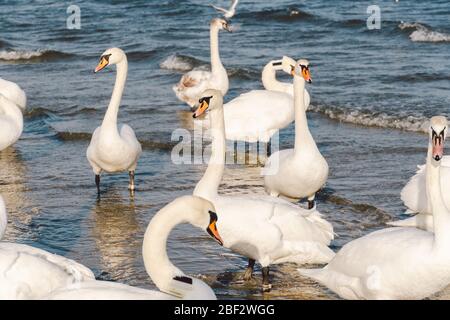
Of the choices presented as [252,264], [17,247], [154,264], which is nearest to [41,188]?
[252,264]

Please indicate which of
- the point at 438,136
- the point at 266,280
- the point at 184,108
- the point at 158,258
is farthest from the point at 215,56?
the point at 158,258

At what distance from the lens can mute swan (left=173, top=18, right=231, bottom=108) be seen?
51.9ft

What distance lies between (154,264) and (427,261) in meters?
1.75

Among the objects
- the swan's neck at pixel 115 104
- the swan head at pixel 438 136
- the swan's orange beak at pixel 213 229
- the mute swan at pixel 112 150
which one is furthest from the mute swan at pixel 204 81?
the swan's orange beak at pixel 213 229

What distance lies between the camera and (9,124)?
40.2 ft

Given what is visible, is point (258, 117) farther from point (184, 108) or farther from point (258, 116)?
point (184, 108)

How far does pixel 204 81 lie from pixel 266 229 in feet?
28.1

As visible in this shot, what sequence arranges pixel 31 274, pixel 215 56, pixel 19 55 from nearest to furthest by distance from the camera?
pixel 31 274
pixel 215 56
pixel 19 55

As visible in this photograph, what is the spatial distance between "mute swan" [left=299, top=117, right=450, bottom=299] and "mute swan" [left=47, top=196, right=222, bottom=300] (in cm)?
125

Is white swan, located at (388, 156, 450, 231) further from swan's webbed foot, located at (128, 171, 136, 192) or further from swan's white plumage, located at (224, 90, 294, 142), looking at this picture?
swan's white plumage, located at (224, 90, 294, 142)

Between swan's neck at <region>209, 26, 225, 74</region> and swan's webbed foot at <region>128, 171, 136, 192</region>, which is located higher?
swan's neck at <region>209, 26, 225, 74</region>

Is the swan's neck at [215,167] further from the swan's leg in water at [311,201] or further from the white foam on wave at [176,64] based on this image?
the white foam on wave at [176,64]

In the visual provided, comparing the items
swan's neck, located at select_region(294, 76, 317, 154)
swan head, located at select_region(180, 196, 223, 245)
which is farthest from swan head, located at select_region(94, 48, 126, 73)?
swan head, located at select_region(180, 196, 223, 245)

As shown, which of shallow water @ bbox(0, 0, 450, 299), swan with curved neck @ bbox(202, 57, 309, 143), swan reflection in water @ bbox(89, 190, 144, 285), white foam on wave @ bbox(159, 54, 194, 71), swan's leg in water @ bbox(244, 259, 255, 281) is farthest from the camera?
white foam on wave @ bbox(159, 54, 194, 71)
